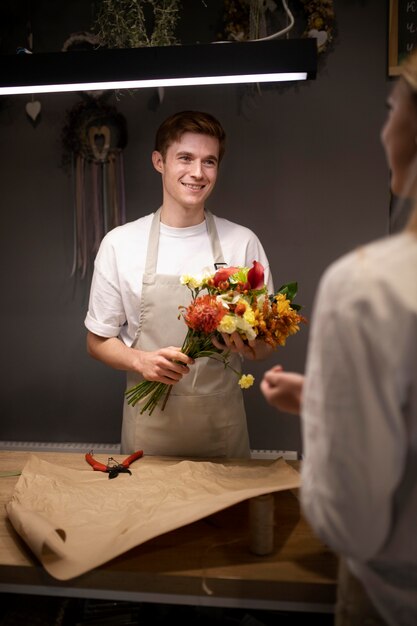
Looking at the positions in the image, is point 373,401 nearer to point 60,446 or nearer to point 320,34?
point 320,34

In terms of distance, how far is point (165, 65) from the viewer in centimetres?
194

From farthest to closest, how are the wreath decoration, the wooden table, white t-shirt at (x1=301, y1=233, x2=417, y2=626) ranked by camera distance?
the wreath decoration < the wooden table < white t-shirt at (x1=301, y1=233, x2=417, y2=626)

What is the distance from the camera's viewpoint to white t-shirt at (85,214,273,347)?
2.57m

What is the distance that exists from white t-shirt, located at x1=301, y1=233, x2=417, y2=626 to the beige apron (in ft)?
4.92

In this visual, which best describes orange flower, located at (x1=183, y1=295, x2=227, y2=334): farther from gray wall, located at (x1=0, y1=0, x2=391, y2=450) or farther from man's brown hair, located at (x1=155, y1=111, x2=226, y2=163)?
gray wall, located at (x1=0, y1=0, x2=391, y2=450)

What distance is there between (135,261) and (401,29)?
1.90 meters

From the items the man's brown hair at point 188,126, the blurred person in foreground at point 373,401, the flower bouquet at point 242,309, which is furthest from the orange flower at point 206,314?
the blurred person in foreground at point 373,401

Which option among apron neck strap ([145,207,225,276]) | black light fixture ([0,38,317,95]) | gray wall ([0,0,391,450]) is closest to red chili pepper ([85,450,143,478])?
apron neck strap ([145,207,225,276])

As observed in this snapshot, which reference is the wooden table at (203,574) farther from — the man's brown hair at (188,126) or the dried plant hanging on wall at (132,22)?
the dried plant hanging on wall at (132,22)

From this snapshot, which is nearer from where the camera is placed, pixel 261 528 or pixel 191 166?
pixel 261 528

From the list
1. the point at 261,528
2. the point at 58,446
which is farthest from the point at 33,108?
the point at 261,528

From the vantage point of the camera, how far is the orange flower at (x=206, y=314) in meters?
1.97

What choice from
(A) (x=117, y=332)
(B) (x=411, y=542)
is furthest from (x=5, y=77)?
(B) (x=411, y=542)

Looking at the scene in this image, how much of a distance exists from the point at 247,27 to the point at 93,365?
2057mm
